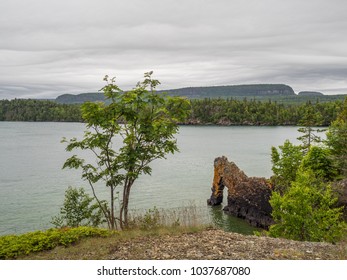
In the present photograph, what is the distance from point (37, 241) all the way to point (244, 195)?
22121mm

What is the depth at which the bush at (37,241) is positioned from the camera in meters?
10.8

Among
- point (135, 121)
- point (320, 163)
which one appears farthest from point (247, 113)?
point (135, 121)

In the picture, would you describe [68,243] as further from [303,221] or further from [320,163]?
[320,163]

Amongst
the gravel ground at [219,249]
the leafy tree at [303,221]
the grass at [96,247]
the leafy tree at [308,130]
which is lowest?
the leafy tree at [303,221]

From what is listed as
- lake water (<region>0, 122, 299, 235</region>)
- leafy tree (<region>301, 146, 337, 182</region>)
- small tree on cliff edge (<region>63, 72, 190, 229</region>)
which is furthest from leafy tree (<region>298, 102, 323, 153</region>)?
small tree on cliff edge (<region>63, 72, 190, 229</region>)

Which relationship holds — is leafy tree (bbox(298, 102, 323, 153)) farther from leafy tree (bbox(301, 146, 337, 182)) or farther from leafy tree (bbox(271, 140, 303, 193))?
leafy tree (bbox(301, 146, 337, 182))

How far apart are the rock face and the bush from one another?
62.4 feet

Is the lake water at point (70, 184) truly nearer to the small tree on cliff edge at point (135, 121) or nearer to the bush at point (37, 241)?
the small tree on cliff edge at point (135, 121)

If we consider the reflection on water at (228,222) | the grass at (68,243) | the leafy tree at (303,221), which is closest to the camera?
the grass at (68,243)

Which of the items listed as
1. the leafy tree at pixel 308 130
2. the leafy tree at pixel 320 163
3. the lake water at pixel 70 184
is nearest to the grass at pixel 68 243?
the lake water at pixel 70 184

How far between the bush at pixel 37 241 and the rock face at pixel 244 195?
19024 mm

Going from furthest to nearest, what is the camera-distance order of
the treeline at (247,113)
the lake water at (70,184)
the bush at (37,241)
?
the treeline at (247,113), the lake water at (70,184), the bush at (37,241)

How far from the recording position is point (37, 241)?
11281 mm

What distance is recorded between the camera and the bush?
10.8 metres
